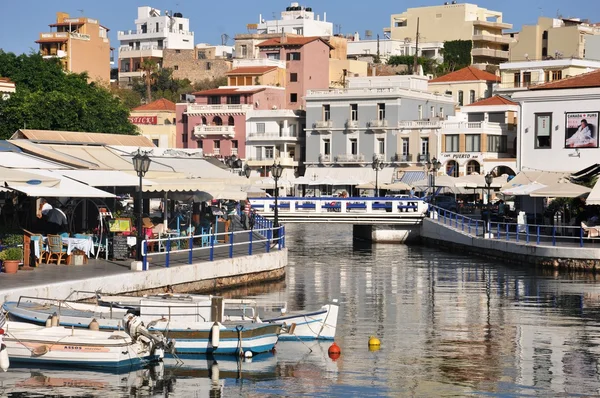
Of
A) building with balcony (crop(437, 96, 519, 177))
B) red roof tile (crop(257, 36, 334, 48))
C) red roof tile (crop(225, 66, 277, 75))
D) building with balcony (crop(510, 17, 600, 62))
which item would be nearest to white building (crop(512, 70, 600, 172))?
building with balcony (crop(437, 96, 519, 177))

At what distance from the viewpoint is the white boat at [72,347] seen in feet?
69.7

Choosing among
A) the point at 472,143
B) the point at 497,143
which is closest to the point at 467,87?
the point at 497,143

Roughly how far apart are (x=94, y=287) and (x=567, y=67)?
2696 inches

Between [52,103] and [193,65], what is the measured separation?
67.7 metres

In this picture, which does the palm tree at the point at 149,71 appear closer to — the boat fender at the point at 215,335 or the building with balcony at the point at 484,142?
the building with balcony at the point at 484,142

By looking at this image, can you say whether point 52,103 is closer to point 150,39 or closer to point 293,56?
point 293,56

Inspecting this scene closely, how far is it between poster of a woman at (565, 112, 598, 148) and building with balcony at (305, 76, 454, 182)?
30350 mm

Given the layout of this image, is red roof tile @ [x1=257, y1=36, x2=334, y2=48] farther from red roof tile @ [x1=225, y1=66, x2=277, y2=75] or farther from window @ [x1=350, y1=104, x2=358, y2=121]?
window @ [x1=350, y1=104, x2=358, y2=121]

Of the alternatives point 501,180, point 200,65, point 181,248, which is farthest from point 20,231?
point 200,65

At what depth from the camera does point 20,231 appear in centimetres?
3133

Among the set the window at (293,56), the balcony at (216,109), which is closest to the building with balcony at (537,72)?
the window at (293,56)

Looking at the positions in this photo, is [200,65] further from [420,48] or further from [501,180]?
[501,180]

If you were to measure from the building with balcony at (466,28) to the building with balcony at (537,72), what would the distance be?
915 inches

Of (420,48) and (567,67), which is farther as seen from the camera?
(420,48)
